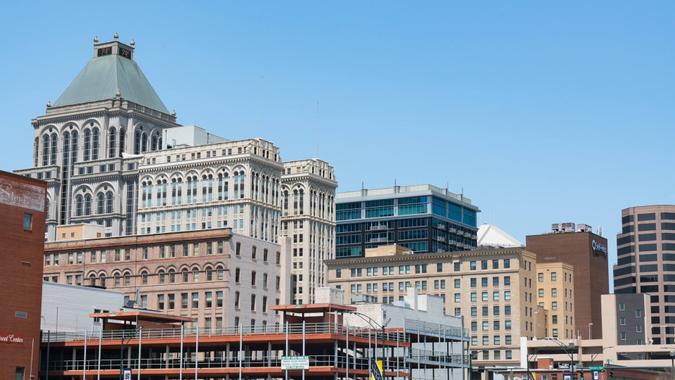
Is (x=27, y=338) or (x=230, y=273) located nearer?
(x=27, y=338)

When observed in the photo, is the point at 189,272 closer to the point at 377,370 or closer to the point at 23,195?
the point at 23,195

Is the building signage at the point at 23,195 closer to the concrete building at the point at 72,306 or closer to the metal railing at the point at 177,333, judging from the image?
the metal railing at the point at 177,333

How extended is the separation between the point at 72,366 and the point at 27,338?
11649 millimetres

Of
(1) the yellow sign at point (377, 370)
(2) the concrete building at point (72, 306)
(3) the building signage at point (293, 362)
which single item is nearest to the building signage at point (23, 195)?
(2) the concrete building at point (72, 306)

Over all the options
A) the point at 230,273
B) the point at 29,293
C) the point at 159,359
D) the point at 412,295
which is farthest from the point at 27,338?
the point at 412,295

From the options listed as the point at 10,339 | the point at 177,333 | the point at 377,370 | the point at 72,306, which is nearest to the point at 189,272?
the point at 72,306

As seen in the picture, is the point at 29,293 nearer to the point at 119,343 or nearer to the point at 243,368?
the point at 119,343

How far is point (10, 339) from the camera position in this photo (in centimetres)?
12338

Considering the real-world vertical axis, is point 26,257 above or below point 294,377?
above

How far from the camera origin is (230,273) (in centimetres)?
17800

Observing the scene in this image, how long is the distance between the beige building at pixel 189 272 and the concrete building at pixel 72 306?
2123 cm

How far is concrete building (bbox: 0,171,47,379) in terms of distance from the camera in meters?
123

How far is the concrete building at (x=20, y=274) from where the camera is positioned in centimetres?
12319

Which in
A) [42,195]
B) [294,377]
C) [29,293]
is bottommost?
[294,377]
